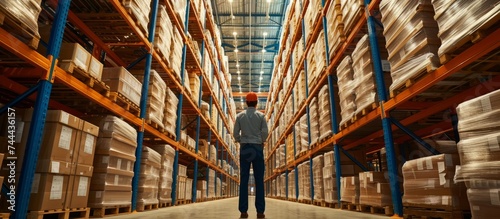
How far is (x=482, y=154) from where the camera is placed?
2.08 m

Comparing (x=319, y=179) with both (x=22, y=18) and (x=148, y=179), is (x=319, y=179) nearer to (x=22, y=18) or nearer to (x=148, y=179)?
(x=148, y=179)

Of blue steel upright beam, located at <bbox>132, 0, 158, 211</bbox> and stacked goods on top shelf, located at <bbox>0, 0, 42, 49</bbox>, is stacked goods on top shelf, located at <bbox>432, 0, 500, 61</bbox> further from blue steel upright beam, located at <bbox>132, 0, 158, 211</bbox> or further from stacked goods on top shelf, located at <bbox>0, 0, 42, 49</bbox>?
blue steel upright beam, located at <bbox>132, 0, 158, 211</bbox>

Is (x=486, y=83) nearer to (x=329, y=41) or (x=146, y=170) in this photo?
(x=329, y=41)

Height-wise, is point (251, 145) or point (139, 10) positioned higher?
point (139, 10)

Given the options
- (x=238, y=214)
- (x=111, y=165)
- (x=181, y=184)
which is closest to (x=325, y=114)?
(x=238, y=214)

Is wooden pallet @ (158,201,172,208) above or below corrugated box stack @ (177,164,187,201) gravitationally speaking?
below

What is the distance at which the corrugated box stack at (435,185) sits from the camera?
2.60m

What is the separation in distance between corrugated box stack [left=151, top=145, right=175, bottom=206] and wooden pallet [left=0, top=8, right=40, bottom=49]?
11.5ft

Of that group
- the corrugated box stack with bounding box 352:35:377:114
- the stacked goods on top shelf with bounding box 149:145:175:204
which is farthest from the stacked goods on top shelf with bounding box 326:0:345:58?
the stacked goods on top shelf with bounding box 149:145:175:204

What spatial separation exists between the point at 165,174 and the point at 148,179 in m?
0.79

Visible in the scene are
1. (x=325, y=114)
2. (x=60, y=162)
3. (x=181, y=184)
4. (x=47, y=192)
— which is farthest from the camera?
(x=181, y=184)

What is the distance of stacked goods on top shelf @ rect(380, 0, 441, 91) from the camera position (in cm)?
290

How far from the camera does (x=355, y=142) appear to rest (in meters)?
6.42

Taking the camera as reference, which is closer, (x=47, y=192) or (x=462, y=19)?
(x=462, y=19)
